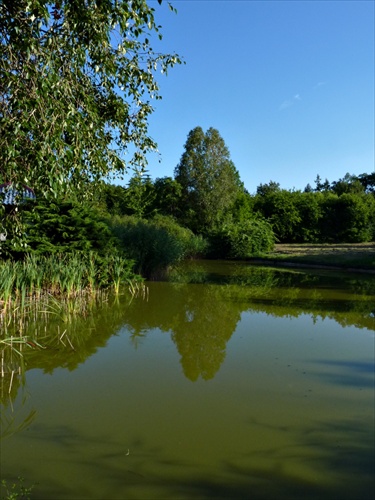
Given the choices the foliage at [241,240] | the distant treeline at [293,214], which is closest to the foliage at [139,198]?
the distant treeline at [293,214]

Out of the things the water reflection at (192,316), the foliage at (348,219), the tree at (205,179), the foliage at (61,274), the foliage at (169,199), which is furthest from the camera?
the foliage at (169,199)

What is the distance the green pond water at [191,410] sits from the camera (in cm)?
279

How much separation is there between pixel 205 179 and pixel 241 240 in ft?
25.2

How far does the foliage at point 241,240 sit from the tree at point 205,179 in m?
4.23

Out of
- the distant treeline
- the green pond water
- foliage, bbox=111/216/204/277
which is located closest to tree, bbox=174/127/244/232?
the distant treeline

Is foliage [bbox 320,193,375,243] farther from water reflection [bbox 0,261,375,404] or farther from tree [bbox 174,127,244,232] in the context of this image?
water reflection [bbox 0,261,375,404]

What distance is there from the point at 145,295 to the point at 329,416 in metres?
7.66

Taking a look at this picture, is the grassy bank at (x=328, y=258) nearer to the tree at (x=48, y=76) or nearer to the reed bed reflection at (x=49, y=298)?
the reed bed reflection at (x=49, y=298)

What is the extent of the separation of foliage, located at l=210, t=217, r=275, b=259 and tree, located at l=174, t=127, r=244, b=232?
4.23 meters

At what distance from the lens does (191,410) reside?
3.88m

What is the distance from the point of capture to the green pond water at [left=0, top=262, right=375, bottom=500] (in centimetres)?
279

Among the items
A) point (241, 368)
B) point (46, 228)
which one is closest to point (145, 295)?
point (46, 228)

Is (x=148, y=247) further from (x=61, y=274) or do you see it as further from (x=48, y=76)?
(x=48, y=76)

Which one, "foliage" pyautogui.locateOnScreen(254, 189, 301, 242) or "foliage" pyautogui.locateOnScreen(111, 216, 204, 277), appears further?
"foliage" pyautogui.locateOnScreen(254, 189, 301, 242)
